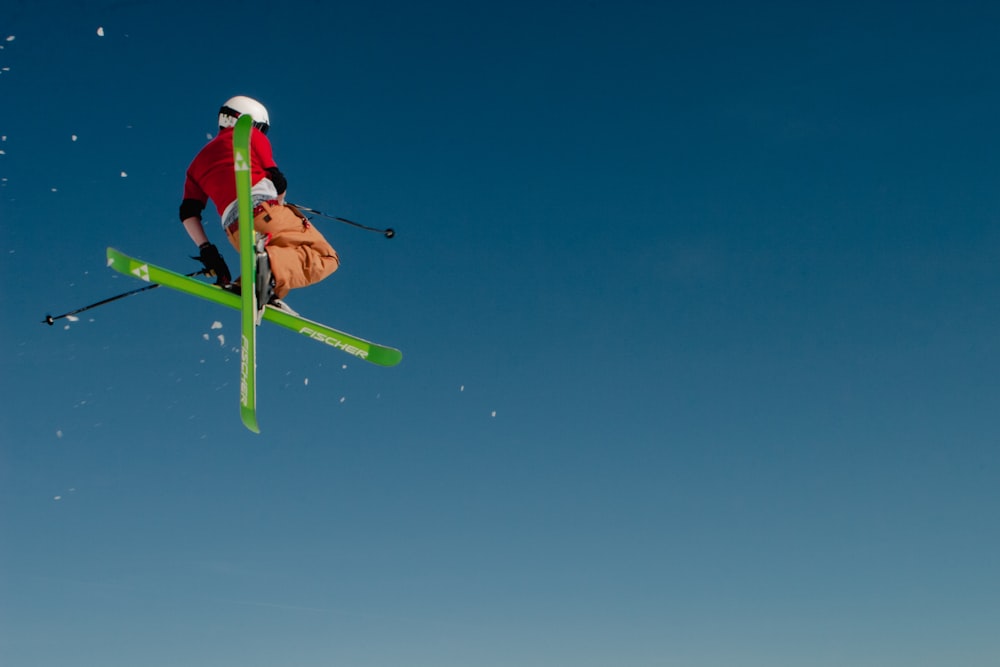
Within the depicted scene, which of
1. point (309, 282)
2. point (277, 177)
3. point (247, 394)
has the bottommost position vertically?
point (247, 394)

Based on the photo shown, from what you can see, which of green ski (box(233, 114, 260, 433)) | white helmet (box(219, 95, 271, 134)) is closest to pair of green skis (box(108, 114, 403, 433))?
green ski (box(233, 114, 260, 433))

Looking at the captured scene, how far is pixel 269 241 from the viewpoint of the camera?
10.7 m

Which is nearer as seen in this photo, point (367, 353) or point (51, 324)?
point (51, 324)

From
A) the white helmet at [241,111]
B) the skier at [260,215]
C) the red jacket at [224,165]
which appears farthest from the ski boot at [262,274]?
the white helmet at [241,111]

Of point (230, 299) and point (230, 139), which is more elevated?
point (230, 139)

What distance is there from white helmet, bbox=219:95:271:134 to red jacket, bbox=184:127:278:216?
0.35ft

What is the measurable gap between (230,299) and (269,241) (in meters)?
0.74

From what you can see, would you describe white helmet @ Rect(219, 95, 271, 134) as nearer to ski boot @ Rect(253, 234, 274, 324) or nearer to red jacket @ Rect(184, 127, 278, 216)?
red jacket @ Rect(184, 127, 278, 216)

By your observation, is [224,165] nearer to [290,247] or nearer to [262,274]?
[290,247]

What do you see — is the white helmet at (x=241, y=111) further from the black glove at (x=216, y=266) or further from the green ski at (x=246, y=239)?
the black glove at (x=216, y=266)

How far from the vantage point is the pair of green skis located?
33.8ft

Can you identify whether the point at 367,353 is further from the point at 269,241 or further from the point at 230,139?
the point at 230,139

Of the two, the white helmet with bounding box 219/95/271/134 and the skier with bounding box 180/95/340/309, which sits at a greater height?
the white helmet with bounding box 219/95/271/134

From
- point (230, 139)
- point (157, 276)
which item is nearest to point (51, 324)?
point (157, 276)
